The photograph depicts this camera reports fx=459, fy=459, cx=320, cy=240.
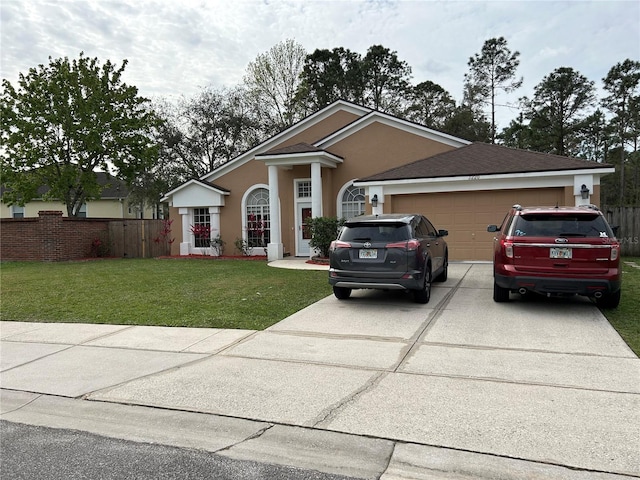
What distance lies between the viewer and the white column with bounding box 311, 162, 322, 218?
56.7 feet

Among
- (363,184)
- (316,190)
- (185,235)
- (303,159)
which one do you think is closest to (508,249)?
(363,184)

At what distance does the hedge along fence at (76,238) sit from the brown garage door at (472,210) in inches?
500

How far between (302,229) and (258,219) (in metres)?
2.20

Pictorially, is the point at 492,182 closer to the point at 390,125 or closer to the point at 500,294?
the point at 390,125

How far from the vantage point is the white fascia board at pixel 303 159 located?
17.0 metres

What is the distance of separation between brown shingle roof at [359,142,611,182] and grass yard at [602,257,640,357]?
14.2 ft

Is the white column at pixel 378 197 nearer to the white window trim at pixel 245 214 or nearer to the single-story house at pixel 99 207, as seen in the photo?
the white window trim at pixel 245 214

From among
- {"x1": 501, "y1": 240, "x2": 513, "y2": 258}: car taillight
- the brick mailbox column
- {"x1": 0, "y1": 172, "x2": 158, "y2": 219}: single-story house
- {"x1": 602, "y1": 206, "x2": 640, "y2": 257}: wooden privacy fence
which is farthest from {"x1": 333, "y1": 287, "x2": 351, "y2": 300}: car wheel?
{"x1": 0, "y1": 172, "x2": 158, "y2": 219}: single-story house

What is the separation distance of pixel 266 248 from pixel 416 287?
1237 cm

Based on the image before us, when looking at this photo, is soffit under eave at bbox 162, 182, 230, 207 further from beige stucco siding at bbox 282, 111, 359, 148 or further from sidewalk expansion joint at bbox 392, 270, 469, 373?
sidewalk expansion joint at bbox 392, 270, 469, 373

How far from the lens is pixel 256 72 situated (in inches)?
1382

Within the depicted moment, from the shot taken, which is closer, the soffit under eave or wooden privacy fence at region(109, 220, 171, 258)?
the soffit under eave

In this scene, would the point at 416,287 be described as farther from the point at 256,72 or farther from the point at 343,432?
the point at 256,72

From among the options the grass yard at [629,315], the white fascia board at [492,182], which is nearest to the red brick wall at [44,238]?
the white fascia board at [492,182]
